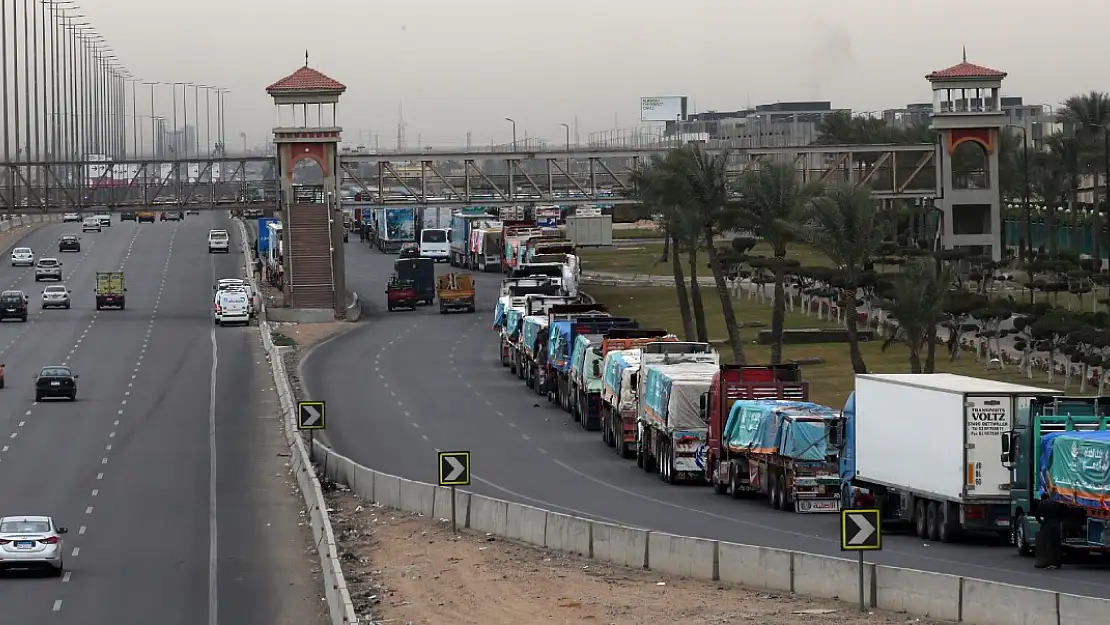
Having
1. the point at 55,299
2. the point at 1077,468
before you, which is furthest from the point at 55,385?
the point at 1077,468

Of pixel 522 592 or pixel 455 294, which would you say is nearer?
pixel 522 592

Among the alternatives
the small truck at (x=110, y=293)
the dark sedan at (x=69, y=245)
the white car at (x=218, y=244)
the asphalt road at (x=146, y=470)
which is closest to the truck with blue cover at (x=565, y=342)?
the asphalt road at (x=146, y=470)

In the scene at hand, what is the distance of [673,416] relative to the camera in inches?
1789

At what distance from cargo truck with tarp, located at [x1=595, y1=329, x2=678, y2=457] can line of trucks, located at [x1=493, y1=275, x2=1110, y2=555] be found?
5 centimetres

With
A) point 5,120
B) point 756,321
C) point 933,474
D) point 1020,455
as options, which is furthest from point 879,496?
point 5,120

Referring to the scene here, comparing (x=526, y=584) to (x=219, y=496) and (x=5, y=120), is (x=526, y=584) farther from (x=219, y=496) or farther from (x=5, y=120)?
(x=5, y=120)

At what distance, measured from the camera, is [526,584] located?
31.8m

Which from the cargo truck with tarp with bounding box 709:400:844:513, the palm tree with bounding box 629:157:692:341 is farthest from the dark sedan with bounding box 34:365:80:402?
the cargo truck with tarp with bounding box 709:400:844:513

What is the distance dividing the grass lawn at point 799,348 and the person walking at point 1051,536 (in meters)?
27.9

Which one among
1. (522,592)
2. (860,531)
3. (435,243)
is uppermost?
(435,243)

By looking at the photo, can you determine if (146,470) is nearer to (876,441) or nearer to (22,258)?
(876,441)

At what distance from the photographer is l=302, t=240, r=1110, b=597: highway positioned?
110 feet

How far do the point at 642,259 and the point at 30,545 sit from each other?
4338 inches

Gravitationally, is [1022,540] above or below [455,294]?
below
